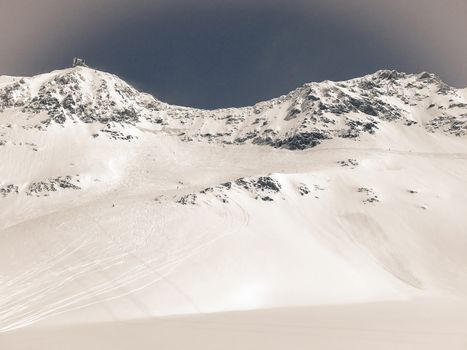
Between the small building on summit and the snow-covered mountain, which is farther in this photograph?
the small building on summit

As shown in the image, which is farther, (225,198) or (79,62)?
(79,62)

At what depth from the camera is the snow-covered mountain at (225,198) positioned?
42031mm

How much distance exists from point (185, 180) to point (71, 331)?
2610 inches

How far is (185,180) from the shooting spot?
303ft

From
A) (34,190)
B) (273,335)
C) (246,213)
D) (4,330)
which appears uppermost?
(273,335)

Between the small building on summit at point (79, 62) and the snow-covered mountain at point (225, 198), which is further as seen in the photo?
the small building on summit at point (79, 62)

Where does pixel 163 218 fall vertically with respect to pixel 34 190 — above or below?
above

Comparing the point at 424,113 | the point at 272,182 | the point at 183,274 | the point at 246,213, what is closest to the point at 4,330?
the point at 183,274

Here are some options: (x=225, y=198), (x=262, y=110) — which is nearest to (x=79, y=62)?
(x=262, y=110)

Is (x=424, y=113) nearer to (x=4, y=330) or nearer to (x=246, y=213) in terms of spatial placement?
(x=246, y=213)

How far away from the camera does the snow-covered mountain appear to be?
42.0 m

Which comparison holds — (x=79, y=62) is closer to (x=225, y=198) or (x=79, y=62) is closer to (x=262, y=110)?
(x=262, y=110)

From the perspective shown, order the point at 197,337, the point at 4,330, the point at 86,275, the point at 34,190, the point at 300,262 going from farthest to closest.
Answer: the point at 34,190 < the point at 300,262 < the point at 86,275 < the point at 4,330 < the point at 197,337

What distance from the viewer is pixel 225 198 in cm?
6594
